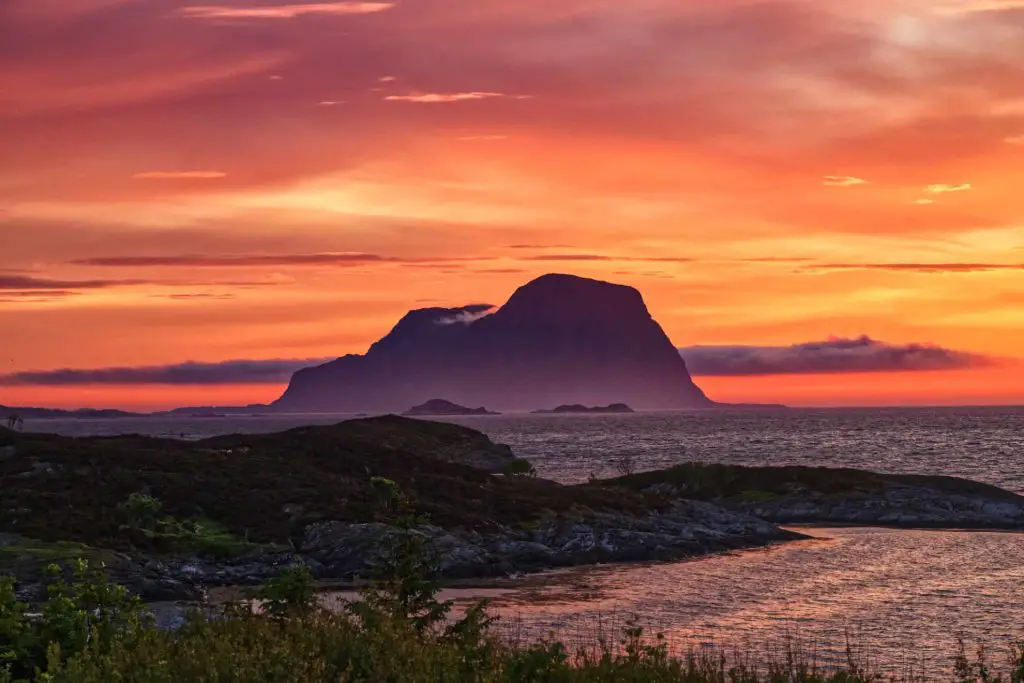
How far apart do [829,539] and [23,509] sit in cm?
4829

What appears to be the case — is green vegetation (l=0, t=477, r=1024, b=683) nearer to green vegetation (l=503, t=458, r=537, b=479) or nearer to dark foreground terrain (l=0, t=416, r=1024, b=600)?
dark foreground terrain (l=0, t=416, r=1024, b=600)

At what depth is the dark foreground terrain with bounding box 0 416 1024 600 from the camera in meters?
51.8

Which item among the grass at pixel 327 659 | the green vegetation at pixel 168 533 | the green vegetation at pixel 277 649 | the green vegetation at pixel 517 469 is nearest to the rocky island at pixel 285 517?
the green vegetation at pixel 168 533

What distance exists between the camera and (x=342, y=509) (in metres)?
60.5

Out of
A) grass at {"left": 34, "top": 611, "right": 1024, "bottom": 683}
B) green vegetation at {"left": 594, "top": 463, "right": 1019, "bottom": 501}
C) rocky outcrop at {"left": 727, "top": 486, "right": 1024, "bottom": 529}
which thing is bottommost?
rocky outcrop at {"left": 727, "top": 486, "right": 1024, "bottom": 529}

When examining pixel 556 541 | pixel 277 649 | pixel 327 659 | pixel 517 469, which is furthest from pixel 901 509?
pixel 277 649

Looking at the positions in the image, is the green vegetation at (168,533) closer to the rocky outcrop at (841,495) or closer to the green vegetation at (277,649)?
the green vegetation at (277,649)

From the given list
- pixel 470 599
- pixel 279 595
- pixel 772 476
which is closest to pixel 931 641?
pixel 470 599

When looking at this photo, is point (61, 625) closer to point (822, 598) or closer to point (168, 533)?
point (822, 598)

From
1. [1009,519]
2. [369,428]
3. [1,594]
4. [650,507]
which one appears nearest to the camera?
[1,594]

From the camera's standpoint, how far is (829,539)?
67688 millimetres

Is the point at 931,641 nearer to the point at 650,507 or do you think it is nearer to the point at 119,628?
the point at 119,628

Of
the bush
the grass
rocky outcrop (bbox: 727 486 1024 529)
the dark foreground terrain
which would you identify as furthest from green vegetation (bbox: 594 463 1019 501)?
the bush

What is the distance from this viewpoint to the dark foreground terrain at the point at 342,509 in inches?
2037
